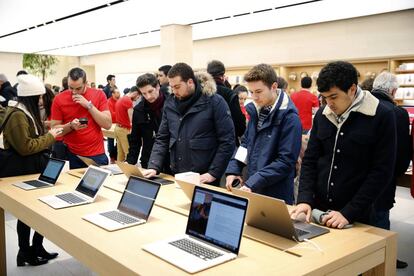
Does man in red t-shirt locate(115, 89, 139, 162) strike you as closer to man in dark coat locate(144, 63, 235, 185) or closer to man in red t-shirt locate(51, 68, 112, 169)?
man in red t-shirt locate(51, 68, 112, 169)

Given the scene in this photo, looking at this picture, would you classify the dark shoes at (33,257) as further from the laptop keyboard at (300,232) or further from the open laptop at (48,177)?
the laptop keyboard at (300,232)

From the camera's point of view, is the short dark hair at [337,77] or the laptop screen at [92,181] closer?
the short dark hair at [337,77]

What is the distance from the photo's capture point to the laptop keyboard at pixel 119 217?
78.1 inches

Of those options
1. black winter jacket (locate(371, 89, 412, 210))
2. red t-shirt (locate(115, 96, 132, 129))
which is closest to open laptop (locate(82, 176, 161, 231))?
black winter jacket (locate(371, 89, 412, 210))

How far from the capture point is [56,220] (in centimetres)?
204

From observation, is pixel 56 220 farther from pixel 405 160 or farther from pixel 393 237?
pixel 405 160

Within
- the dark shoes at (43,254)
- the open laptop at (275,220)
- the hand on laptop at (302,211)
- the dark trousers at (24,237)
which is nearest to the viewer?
the open laptop at (275,220)

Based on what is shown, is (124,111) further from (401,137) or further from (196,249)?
(196,249)

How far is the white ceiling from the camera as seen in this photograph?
23.7 ft

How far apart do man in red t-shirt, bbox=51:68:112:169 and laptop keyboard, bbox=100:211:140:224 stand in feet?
4.51

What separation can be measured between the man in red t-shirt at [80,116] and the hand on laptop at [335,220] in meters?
2.15

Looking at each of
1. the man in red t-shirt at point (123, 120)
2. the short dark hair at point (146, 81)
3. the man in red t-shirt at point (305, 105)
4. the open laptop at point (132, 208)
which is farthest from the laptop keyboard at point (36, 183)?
the man in red t-shirt at point (305, 105)

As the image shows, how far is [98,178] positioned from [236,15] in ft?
21.3

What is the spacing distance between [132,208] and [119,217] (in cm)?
9
